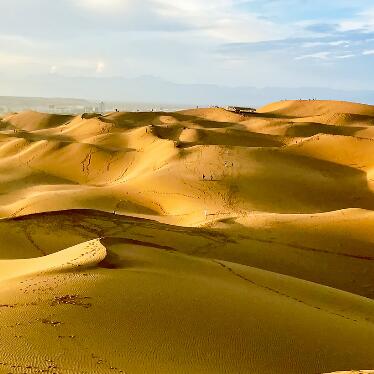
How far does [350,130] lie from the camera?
132ft

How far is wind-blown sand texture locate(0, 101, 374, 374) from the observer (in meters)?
5.88

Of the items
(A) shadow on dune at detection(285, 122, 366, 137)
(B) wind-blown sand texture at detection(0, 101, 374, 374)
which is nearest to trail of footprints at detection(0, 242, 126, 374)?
(B) wind-blown sand texture at detection(0, 101, 374, 374)

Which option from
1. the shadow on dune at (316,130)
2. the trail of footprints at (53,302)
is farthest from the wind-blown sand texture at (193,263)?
the shadow on dune at (316,130)

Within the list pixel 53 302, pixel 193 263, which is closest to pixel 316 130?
pixel 193 263

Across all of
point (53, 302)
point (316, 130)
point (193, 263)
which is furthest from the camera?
point (316, 130)

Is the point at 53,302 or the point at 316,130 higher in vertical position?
the point at 316,130

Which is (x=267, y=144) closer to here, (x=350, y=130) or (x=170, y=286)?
(x=350, y=130)

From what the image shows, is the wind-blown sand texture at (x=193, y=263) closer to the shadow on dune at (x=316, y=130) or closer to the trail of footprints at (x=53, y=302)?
the trail of footprints at (x=53, y=302)

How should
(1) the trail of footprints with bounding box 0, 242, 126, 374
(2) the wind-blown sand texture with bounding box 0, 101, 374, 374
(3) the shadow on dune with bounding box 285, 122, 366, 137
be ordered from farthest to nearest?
1. (3) the shadow on dune with bounding box 285, 122, 366, 137
2. (2) the wind-blown sand texture with bounding box 0, 101, 374, 374
3. (1) the trail of footprints with bounding box 0, 242, 126, 374

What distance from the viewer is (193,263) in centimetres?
943

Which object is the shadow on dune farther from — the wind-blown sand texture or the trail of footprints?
the trail of footprints

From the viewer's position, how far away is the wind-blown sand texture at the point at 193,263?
5.88 meters

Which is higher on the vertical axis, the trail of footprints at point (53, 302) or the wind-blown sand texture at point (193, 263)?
the trail of footprints at point (53, 302)

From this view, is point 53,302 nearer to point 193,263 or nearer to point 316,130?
point 193,263
